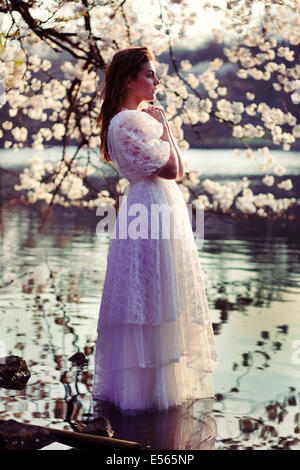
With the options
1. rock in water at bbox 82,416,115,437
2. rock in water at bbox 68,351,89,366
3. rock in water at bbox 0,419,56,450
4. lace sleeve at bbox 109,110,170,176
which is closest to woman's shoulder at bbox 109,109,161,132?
lace sleeve at bbox 109,110,170,176

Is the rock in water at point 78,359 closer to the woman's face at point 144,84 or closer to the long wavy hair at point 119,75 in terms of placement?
the long wavy hair at point 119,75

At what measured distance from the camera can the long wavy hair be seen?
4836 mm

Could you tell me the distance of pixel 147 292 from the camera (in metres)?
4.85

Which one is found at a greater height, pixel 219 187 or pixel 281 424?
pixel 219 187

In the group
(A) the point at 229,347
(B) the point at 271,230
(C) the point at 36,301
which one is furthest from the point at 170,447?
(B) the point at 271,230

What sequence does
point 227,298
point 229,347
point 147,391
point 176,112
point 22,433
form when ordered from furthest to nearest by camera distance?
point 176,112 → point 227,298 → point 229,347 → point 147,391 → point 22,433

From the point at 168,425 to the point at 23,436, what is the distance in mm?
901

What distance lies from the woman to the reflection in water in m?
0.25

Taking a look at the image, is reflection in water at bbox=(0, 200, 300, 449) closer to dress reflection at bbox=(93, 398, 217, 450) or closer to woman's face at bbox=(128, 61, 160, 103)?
dress reflection at bbox=(93, 398, 217, 450)

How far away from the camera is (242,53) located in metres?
A: 10.2

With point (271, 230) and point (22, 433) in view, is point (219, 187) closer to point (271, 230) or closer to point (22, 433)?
point (22, 433)

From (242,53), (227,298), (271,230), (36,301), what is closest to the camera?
(36,301)

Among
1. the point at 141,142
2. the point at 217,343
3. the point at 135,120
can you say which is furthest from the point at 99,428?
the point at 217,343
